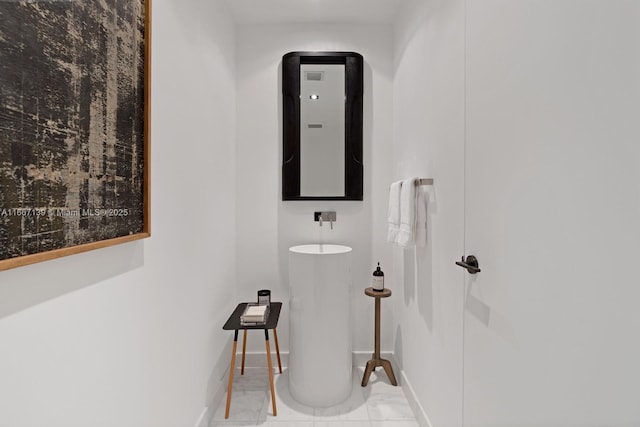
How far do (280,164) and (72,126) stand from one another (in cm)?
164

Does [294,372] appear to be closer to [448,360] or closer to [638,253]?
[448,360]

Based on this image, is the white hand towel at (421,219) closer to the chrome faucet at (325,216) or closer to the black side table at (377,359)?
the black side table at (377,359)

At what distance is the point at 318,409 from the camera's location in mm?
1864

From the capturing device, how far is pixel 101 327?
0.89m

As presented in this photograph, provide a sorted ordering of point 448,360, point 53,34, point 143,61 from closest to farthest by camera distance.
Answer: point 53,34 → point 143,61 → point 448,360

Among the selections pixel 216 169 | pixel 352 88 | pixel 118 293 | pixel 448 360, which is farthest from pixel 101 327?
pixel 352 88

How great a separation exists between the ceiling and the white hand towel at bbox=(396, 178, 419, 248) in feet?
4.21

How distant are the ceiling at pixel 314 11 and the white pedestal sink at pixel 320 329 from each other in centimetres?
164

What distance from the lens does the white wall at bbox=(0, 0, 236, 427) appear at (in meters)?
0.69

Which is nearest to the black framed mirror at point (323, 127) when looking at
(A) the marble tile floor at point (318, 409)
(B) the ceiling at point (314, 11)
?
(B) the ceiling at point (314, 11)

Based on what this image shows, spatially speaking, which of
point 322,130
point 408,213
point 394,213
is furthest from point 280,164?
point 408,213

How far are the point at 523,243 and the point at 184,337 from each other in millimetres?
1357

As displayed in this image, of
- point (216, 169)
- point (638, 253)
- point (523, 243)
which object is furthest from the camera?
point (216, 169)

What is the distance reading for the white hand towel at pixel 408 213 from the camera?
1.64 metres
